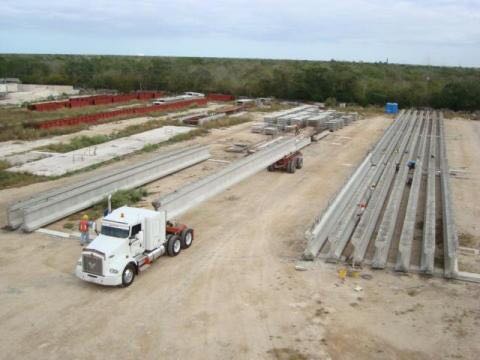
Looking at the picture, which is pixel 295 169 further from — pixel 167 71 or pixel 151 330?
pixel 167 71

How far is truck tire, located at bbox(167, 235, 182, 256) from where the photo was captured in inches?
A: 514

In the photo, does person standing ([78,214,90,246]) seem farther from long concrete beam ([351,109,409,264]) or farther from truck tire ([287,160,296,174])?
truck tire ([287,160,296,174])

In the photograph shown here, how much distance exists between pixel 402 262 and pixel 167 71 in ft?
207

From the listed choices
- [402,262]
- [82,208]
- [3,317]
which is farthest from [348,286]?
[82,208]

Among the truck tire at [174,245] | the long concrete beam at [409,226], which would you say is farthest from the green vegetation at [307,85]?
the truck tire at [174,245]

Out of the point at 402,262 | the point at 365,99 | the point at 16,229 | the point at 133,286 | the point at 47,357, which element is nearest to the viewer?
the point at 47,357

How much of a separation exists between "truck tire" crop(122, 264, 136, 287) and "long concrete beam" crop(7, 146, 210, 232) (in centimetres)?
526

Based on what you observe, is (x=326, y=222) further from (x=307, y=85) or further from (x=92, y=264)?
(x=307, y=85)

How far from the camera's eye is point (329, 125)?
38.1 metres

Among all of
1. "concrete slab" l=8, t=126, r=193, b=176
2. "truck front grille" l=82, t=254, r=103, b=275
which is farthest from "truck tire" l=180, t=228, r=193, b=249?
"concrete slab" l=8, t=126, r=193, b=176

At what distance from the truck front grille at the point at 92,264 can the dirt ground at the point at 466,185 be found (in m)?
9.45

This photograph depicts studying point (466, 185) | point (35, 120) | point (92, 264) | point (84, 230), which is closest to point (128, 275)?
point (92, 264)

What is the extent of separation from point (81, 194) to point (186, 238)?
5480 millimetres

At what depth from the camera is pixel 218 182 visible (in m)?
18.8
